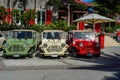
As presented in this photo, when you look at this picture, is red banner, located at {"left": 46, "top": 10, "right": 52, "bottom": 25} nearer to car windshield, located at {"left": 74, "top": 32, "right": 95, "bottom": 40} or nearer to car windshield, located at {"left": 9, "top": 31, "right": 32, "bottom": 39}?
car windshield, located at {"left": 74, "top": 32, "right": 95, "bottom": 40}

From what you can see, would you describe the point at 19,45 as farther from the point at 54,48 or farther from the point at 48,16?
the point at 48,16

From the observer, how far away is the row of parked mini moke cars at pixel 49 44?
20.0 meters

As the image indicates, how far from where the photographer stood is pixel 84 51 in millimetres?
21281

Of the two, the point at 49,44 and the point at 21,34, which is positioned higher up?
the point at 21,34

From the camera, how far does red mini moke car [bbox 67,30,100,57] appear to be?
21.3 m

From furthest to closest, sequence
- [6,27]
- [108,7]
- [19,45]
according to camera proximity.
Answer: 1. [108,7]
2. [6,27]
3. [19,45]

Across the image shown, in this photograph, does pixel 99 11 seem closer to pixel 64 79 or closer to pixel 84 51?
pixel 84 51

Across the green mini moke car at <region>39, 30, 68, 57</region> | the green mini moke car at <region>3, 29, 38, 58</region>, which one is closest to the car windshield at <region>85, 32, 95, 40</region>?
the green mini moke car at <region>39, 30, 68, 57</region>

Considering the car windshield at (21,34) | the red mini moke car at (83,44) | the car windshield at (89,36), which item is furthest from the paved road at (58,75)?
the car windshield at (89,36)

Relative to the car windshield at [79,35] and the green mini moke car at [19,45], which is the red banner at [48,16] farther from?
the green mini moke car at [19,45]

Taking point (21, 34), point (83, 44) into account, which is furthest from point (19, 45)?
point (83, 44)

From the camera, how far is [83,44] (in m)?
21.5

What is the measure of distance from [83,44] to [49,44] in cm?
A: 238

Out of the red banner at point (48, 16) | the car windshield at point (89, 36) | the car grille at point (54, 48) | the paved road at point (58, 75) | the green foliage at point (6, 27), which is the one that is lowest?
the paved road at point (58, 75)
